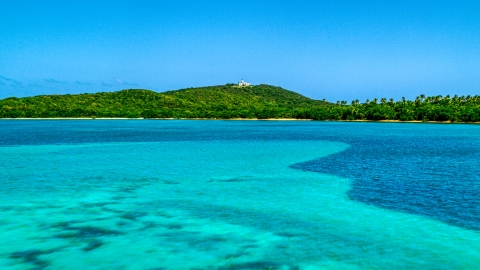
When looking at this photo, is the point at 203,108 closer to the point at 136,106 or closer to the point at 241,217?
the point at 136,106

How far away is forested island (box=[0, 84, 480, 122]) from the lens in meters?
128

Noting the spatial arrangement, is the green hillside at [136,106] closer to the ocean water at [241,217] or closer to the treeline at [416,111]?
the treeline at [416,111]

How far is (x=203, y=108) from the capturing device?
529ft

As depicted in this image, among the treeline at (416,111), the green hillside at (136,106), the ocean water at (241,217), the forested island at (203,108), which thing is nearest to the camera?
the ocean water at (241,217)

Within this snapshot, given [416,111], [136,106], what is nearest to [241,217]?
[416,111]

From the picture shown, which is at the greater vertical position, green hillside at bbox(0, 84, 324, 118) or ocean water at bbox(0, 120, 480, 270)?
green hillside at bbox(0, 84, 324, 118)

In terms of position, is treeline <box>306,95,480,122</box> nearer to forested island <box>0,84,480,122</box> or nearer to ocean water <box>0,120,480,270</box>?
forested island <box>0,84,480,122</box>

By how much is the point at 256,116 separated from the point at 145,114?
41.9 m

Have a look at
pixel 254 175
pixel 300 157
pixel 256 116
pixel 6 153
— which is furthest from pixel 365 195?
pixel 256 116

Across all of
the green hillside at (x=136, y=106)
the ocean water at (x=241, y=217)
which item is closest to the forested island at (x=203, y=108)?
the green hillside at (x=136, y=106)

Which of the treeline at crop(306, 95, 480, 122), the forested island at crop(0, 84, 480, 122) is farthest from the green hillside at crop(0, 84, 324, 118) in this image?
the treeline at crop(306, 95, 480, 122)

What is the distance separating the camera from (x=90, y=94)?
172875 mm

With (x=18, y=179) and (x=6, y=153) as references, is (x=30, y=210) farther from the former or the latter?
(x=6, y=153)

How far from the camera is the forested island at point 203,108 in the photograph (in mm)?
128250
